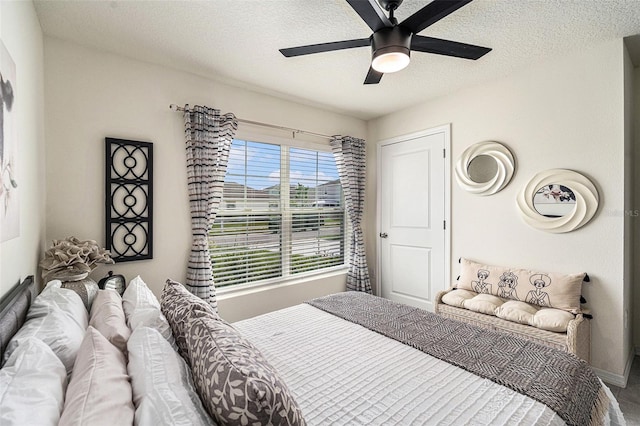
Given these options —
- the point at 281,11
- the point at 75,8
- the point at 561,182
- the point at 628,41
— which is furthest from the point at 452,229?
the point at 75,8

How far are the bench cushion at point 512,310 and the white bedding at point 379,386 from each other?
2.87ft

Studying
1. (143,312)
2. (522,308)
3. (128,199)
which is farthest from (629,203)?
(128,199)

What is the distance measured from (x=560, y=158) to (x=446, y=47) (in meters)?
1.60

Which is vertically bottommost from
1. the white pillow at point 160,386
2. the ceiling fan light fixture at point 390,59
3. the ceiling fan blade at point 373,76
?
the white pillow at point 160,386


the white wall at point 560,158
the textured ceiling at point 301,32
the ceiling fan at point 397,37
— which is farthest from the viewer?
the white wall at point 560,158

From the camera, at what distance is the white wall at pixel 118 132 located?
7.23 feet

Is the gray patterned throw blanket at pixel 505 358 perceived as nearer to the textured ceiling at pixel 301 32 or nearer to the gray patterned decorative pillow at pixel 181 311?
the gray patterned decorative pillow at pixel 181 311

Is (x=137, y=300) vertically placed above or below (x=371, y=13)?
below

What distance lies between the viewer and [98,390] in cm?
77

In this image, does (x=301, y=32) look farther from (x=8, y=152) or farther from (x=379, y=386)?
(x=379, y=386)

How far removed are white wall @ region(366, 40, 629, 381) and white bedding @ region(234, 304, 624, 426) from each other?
130 centimetres

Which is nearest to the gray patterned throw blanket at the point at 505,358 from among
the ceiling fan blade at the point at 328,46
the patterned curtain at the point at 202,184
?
the patterned curtain at the point at 202,184

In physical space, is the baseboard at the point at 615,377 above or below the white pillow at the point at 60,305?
below

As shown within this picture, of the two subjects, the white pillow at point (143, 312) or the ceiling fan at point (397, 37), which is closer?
the white pillow at point (143, 312)
